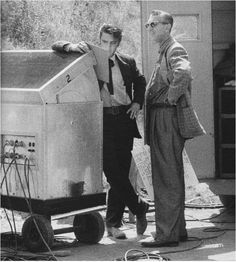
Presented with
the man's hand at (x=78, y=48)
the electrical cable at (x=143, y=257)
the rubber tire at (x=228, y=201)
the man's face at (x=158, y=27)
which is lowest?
the electrical cable at (x=143, y=257)

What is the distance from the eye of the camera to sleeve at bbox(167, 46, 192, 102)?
6.46m

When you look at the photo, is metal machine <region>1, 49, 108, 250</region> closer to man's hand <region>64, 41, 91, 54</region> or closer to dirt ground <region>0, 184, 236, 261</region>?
man's hand <region>64, 41, 91, 54</region>

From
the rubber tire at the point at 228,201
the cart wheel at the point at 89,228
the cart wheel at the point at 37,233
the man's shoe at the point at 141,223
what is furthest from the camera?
the rubber tire at the point at 228,201

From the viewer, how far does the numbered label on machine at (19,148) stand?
6312mm

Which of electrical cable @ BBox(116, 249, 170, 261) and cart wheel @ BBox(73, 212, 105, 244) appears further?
cart wheel @ BBox(73, 212, 105, 244)

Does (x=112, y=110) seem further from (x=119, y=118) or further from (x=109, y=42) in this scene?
(x=109, y=42)

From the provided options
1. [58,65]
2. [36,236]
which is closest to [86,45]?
[58,65]

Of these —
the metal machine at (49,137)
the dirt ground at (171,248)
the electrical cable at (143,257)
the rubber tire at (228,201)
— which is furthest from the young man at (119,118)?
the rubber tire at (228,201)

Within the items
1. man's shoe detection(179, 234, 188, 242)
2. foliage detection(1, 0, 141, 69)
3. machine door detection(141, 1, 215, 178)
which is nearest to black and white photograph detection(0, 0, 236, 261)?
man's shoe detection(179, 234, 188, 242)

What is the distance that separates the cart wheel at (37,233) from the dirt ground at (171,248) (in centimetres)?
8

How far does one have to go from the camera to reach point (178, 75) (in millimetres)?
6453

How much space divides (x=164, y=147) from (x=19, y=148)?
1.18 m

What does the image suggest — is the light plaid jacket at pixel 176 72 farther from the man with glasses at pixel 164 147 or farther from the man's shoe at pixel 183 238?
the man's shoe at pixel 183 238

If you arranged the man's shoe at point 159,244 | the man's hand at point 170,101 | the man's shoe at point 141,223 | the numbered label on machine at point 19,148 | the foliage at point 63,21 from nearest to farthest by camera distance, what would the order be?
the numbered label on machine at point 19,148, the man's hand at point 170,101, the man's shoe at point 159,244, the man's shoe at point 141,223, the foliage at point 63,21
